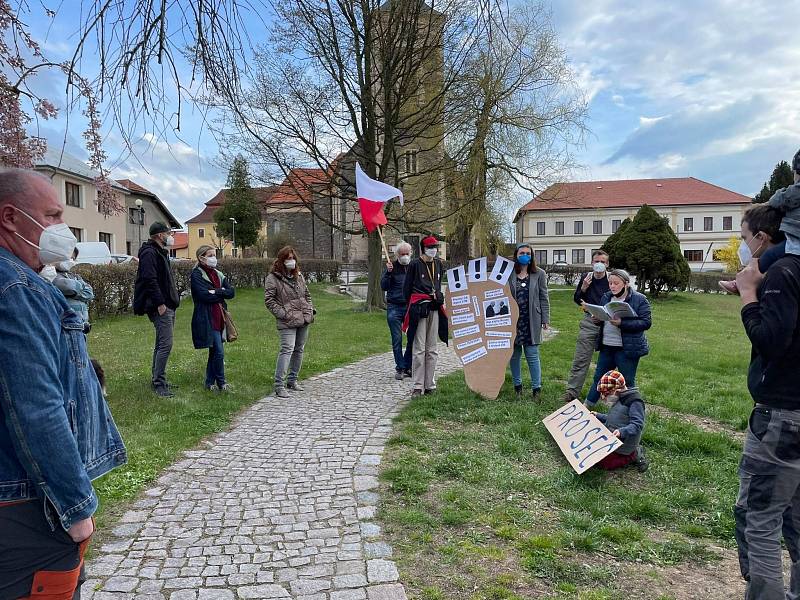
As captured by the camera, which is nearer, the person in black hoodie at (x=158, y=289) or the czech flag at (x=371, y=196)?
the person in black hoodie at (x=158, y=289)

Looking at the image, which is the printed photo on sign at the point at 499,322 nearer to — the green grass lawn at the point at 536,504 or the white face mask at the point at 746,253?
the green grass lawn at the point at 536,504

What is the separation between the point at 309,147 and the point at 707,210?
59.5 m

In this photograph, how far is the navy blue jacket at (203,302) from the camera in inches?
305

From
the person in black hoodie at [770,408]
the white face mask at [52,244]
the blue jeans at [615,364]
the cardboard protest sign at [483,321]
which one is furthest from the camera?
the cardboard protest sign at [483,321]

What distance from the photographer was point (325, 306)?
2227 cm

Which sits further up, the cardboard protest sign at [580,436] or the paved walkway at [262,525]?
the cardboard protest sign at [580,436]

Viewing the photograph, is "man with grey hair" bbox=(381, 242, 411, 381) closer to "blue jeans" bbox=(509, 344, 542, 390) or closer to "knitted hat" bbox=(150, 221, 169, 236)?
"blue jeans" bbox=(509, 344, 542, 390)

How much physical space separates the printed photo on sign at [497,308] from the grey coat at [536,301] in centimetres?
16

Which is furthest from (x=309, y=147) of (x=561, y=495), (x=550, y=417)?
(x=561, y=495)

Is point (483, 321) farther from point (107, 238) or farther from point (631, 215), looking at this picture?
point (631, 215)

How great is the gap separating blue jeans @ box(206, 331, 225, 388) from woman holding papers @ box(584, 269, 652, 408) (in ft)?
16.4

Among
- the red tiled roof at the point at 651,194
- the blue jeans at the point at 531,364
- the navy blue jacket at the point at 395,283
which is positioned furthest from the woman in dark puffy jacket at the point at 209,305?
the red tiled roof at the point at 651,194

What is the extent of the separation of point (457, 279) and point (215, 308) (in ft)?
11.4

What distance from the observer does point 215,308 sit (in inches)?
313
